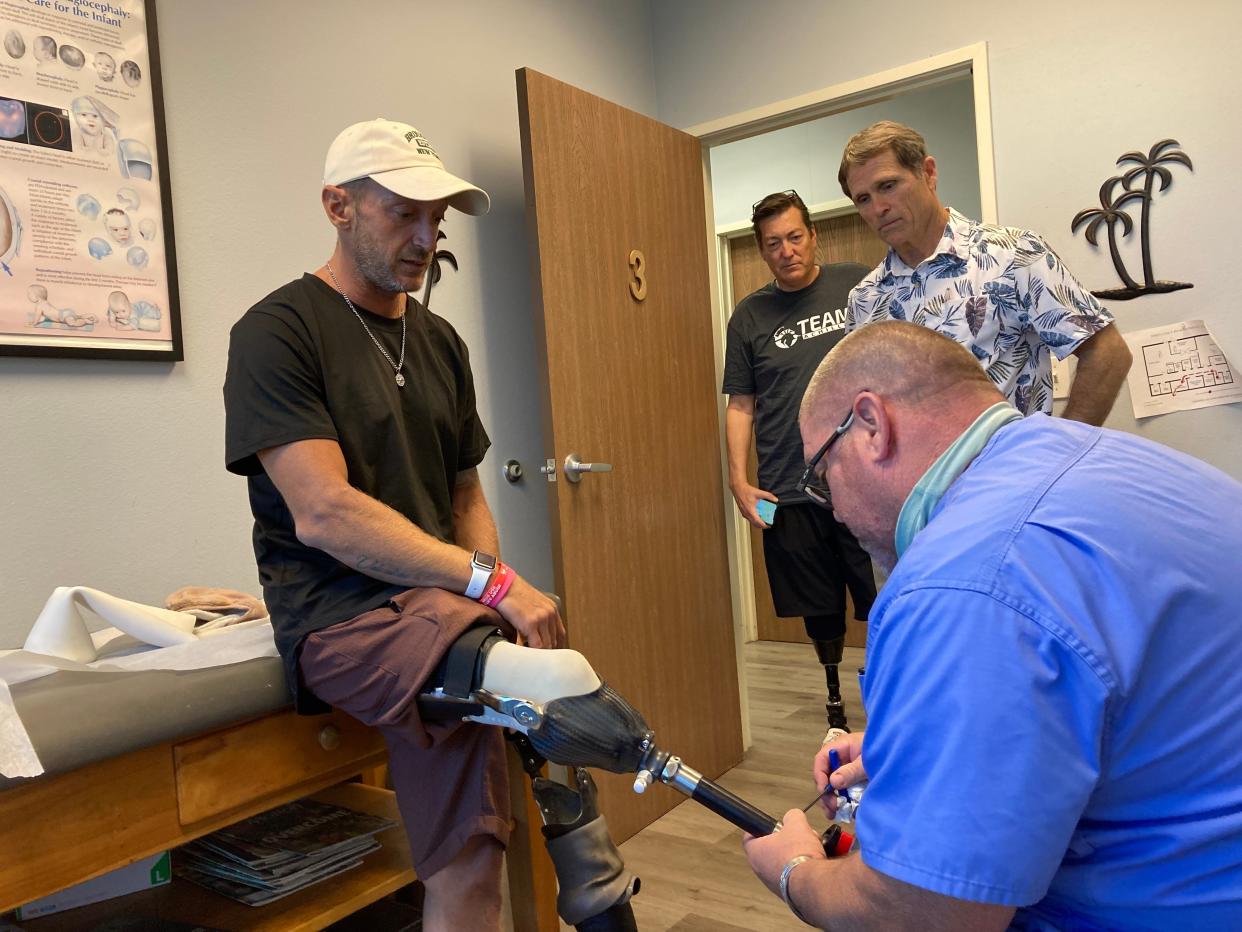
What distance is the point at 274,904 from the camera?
4.50 ft

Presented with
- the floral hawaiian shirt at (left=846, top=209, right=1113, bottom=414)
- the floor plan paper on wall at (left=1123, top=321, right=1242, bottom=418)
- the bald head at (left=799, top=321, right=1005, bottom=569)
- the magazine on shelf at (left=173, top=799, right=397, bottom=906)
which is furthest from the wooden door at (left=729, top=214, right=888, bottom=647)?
the bald head at (left=799, top=321, right=1005, bottom=569)

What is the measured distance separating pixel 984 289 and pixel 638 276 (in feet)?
3.18

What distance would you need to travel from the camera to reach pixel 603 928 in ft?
4.00

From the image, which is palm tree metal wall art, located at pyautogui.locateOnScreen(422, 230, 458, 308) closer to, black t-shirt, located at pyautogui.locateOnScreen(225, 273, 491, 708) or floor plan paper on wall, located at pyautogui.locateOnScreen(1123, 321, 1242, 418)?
black t-shirt, located at pyautogui.locateOnScreen(225, 273, 491, 708)

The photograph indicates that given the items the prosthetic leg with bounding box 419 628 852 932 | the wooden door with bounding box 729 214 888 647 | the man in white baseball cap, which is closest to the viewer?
the prosthetic leg with bounding box 419 628 852 932

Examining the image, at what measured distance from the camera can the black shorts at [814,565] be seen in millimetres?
2682

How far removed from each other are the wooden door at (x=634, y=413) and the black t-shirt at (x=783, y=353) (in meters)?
0.17

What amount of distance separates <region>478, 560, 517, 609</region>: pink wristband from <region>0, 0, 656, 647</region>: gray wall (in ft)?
2.41

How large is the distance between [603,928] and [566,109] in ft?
6.24

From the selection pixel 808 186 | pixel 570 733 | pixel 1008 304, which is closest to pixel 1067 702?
pixel 570 733

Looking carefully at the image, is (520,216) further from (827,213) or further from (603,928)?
(827,213)

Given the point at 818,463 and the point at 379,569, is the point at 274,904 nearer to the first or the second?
the point at 379,569

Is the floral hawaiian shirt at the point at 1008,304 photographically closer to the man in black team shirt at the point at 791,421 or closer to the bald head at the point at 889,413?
the man in black team shirt at the point at 791,421

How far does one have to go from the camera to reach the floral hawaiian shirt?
6.53 feet
